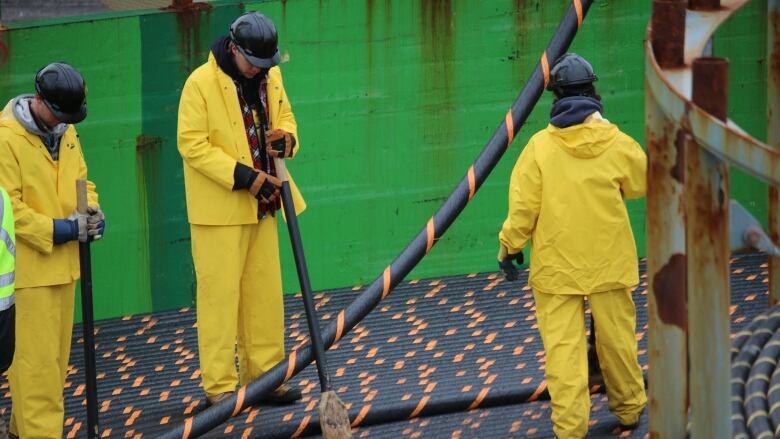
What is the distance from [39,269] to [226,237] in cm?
87

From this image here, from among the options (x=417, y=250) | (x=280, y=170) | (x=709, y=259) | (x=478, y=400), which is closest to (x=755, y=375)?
(x=478, y=400)

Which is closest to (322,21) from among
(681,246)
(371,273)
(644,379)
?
(371,273)

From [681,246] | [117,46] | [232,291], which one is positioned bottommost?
[232,291]

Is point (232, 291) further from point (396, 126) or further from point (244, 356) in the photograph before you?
point (396, 126)

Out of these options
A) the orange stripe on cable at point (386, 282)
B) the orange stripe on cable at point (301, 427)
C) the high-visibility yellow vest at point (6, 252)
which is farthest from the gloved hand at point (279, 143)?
the high-visibility yellow vest at point (6, 252)

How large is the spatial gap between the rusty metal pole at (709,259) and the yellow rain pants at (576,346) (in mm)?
1892

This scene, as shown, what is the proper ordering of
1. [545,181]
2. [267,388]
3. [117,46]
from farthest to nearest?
[117,46], [267,388], [545,181]

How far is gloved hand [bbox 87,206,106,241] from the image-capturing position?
6910 millimetres

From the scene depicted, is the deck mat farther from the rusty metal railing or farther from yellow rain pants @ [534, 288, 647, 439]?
the rusty metal railing

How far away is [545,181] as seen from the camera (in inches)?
259

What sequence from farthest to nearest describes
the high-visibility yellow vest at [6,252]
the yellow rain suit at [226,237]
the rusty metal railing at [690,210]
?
the yellow rain suit at [226,237]
the high-visibility yellow vest at [6,252]
the rusty metal railing at [690,210]

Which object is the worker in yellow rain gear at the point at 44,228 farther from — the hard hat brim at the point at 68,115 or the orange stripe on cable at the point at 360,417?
the orange stripe on cable at the point at 360,417

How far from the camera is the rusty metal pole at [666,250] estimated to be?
15.8 feet

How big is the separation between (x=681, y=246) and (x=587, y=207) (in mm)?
1599
